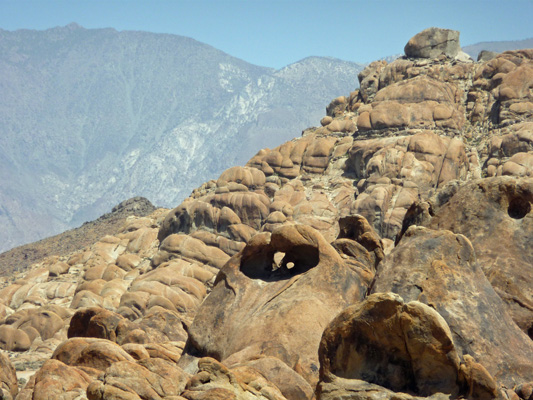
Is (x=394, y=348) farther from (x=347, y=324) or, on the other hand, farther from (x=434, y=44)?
(x=434, y=44)

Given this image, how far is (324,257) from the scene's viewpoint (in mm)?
20625

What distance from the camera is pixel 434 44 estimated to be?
259ft

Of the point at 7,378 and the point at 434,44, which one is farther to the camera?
the point at 434,44

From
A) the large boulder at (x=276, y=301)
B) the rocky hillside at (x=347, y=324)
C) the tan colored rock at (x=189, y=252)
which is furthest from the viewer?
the tan colored rock at (x=189, y=252)

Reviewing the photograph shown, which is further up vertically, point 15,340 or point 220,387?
point 220,387

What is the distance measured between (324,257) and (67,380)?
25.6 ft

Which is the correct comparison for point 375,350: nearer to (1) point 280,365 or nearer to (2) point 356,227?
(1) point 280,365

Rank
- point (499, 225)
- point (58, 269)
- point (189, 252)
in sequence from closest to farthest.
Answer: point (499, 225) < point (189, 252) < point (58, 269)

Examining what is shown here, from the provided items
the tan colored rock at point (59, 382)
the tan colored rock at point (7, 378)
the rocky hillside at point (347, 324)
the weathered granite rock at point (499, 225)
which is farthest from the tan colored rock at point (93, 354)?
the weathered granite rock at point (499, 225)

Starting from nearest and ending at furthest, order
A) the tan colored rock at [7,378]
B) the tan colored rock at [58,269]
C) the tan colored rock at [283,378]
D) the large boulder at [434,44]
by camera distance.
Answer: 1. the tan colored rock at [283,378]
2. the tan colored rock at [7,378]
3. the tan colored rock at [58,269]
4. the large boulder at [434,44]

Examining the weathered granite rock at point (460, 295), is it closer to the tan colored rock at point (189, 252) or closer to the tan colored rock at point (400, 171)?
the tan colored rock at point (400, 171)

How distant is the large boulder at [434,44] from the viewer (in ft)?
258

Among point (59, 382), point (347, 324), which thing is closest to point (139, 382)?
point (59, 382)

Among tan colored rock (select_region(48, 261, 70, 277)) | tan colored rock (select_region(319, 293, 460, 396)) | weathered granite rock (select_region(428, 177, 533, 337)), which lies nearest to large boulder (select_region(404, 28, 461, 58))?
tan colored rock (select_region(48, 261, 70, 277))
